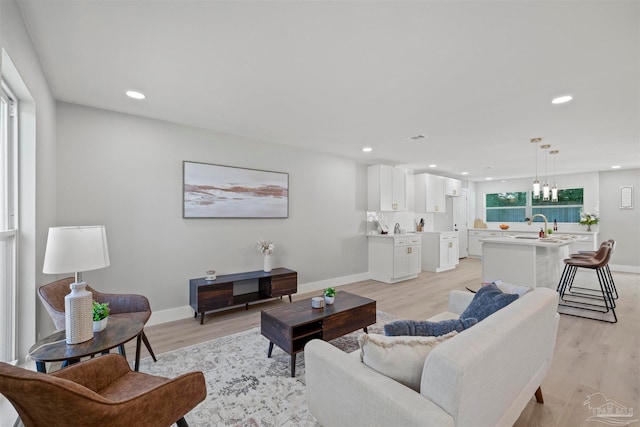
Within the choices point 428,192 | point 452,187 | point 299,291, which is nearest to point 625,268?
point 452,187

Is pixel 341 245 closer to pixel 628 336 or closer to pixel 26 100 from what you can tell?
pixel 628 336

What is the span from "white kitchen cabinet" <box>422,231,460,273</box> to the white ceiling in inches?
129

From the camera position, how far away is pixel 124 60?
2137 mm

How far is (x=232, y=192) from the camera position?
13.1ft

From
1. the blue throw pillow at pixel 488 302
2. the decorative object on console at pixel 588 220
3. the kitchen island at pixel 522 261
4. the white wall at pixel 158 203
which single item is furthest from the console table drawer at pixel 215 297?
the decorative object on console at pixel 588 220

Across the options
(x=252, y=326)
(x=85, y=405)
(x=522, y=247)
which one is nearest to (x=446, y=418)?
(x=85, y=405)

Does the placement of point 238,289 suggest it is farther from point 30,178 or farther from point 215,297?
point 30,178

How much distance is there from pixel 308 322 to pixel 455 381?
1.53 m

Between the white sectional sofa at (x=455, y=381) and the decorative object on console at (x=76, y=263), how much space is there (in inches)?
55.8

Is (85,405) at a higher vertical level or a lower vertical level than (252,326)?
higher

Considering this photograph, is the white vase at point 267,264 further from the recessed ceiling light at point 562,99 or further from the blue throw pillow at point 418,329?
the recessed ceiling light at point 562,99

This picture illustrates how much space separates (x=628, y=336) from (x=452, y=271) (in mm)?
3664

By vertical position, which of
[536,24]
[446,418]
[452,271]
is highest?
[536,24]

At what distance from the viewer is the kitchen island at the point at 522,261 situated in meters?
4.00
